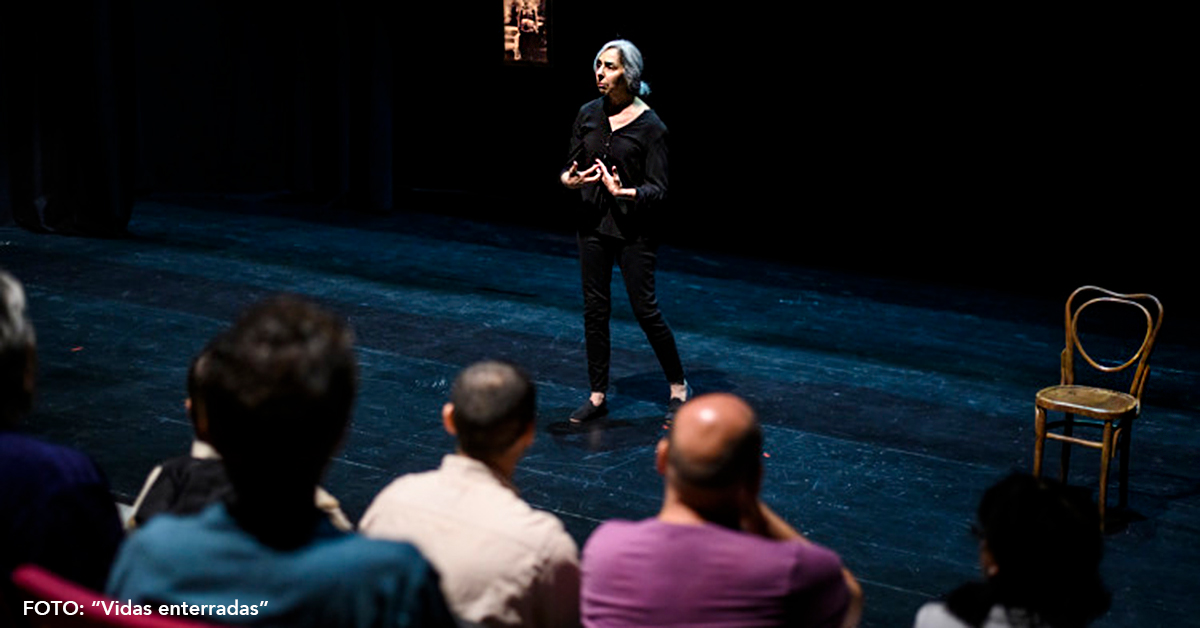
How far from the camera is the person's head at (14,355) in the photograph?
78.3 inches

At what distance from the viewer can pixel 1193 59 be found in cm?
738

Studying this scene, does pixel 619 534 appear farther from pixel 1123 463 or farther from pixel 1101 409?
pixel 1123 463

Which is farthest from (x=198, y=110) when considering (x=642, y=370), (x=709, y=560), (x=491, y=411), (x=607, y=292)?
(x=709, y=560)

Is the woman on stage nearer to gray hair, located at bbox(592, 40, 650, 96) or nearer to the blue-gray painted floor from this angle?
gray hair, located at bbox(592, 40, 650, 96)

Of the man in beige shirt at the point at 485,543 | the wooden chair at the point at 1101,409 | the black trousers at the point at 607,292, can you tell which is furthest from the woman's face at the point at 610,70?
the man in beige shirt at the point at 485,543

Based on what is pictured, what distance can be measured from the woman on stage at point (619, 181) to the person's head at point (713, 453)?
Result: 2762 millimetres

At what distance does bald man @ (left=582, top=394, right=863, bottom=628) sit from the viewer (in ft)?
7.22

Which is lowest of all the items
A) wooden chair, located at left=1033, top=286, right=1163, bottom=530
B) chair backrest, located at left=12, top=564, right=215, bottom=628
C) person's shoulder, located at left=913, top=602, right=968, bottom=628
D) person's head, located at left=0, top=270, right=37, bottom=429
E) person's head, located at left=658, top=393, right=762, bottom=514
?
wooden chair, located at left=1033, top=286, right=1163, bottom=530

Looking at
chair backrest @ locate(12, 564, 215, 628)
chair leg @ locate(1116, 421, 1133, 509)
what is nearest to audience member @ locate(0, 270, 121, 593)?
chair backrest @ locate(12, 564, 215, 628)

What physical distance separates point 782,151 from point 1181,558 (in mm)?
4906

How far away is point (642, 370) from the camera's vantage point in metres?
6.07

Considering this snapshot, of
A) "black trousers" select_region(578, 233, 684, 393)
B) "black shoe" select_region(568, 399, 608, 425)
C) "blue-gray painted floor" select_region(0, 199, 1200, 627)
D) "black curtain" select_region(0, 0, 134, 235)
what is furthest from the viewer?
"black curtain" select_region(0, 0, 134, 235)

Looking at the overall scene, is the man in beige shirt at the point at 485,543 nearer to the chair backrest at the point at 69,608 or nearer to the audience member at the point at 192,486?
the audience member at the point at 192,486

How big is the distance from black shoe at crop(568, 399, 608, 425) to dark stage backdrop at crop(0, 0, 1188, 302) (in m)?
3.59
